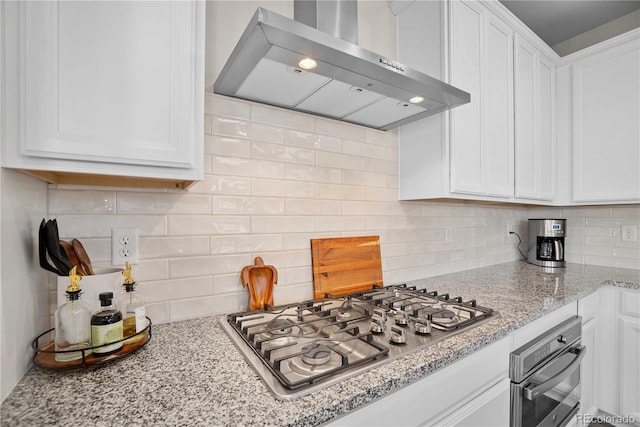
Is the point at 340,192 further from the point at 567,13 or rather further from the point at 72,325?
the point at 567,13

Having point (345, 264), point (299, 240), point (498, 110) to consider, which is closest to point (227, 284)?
point (299, 240)

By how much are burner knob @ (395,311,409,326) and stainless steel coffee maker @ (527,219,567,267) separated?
1783mm

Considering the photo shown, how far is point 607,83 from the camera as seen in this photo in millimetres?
2107

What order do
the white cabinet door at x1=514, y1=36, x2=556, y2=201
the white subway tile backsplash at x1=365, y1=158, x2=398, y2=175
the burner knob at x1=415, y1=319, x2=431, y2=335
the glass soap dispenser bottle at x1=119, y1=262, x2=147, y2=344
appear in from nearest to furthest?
1. the glass soap dispenser bottle at x1=119, y1=262, x2=147, y2=344
2. the burner knob at x1=415, y1=319, x2=431, y2=335
3. the white subway tile backsplash at x1=365, y1=158, x2=398, y2=175
4. the white cabinet door at x1=514, y1=36, x2=556, y2=201

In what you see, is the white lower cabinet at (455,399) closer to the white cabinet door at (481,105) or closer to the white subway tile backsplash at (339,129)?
the white cabinet door at (481,105)

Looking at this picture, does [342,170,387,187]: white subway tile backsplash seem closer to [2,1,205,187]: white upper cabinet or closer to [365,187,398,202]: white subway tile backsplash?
[365,187,398,202]: white subway tile backsplash

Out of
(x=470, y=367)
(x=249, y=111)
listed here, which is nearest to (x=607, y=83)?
(x=470, y=367)

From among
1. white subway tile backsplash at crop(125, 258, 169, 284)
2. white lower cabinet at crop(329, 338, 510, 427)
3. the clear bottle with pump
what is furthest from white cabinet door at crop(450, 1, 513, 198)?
the clear bottle with pump

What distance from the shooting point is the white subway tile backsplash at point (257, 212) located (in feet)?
3.48

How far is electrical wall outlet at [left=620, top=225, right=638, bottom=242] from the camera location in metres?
2.19

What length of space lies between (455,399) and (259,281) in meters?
0.78

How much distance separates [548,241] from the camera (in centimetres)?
230

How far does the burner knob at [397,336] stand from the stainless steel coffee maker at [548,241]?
1915 millimetres

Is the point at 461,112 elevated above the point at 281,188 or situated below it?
above
